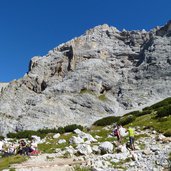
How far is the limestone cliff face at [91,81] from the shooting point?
3125 inches

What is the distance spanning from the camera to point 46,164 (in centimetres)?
2423

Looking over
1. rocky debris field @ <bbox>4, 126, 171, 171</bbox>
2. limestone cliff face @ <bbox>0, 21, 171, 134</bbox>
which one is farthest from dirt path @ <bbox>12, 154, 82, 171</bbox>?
limestone cliff face @ <bbox>0, 21, 171, 134</bbox>

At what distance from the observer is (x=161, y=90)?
8931 cm

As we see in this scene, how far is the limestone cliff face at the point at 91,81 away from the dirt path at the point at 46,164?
45001mm

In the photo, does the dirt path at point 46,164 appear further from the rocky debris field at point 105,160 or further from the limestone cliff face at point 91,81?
the limestone cliff face at point 91,81

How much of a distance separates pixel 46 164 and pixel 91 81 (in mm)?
72497

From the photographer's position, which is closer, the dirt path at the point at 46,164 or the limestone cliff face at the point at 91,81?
the dirt path at the point at 46,164

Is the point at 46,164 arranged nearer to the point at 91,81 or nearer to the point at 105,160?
the point at 105,160

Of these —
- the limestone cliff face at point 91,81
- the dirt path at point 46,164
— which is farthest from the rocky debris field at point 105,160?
the limestone cliff face at point 91,81

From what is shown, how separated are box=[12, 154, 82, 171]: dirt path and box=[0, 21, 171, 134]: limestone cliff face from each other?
4500 centimetres

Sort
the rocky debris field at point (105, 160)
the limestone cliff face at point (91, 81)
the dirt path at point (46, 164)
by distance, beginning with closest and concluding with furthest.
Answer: the rocky debris field at point (105, 160), the dirt path at point (46, 164), the limestone cliff face at point (91, 81)

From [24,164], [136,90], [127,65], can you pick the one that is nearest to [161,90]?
[136,90]

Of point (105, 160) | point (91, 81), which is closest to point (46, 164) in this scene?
point (105, 160)

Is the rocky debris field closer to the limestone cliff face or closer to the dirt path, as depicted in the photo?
the dirt path
